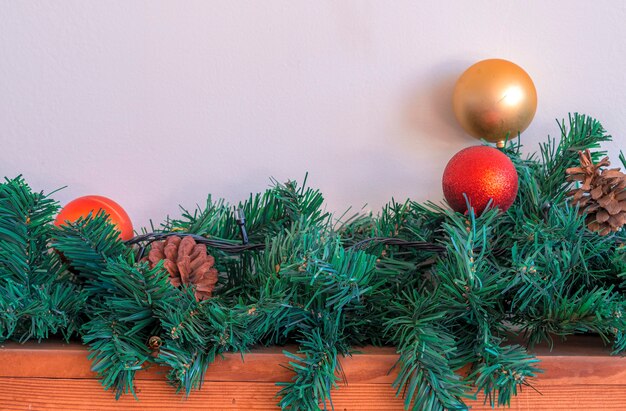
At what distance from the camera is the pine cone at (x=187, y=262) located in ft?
1.74

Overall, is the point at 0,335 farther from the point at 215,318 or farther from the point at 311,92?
the point at 311,92

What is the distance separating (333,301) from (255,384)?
100 mm

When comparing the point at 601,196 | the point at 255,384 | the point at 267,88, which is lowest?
the point at 255,384

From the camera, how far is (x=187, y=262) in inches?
21.1

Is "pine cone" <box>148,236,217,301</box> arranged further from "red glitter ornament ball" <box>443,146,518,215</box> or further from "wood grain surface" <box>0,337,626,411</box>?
"red glitter ornament ball" <box>443,146,518,215</box>

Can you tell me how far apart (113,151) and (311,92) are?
0.77 feet

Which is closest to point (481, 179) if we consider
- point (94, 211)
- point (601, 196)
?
point (601, 196)

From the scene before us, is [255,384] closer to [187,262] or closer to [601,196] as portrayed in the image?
[187,262]

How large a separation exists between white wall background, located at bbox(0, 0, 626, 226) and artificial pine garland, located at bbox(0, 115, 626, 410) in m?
0.12

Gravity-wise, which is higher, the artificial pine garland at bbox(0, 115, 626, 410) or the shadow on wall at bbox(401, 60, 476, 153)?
the shadow on wall at bbox(401, 60, 476, 153)

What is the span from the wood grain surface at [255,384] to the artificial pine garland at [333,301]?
0.02 m

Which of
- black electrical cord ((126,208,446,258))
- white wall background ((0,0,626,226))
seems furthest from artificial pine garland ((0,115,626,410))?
white wall background ((0,0,626,226))

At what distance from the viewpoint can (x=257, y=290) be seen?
0.56 m

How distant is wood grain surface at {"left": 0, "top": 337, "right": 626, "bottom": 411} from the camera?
0.50 m
